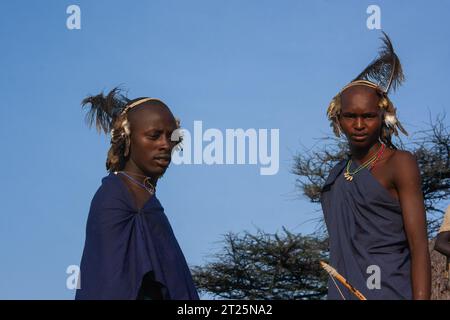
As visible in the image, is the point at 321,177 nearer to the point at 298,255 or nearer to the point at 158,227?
the point at 298,255

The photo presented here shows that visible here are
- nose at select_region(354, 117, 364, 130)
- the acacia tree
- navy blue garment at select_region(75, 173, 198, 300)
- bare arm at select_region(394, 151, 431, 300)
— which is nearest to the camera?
navy blue garment at select_region(75, 173, 198, 300)

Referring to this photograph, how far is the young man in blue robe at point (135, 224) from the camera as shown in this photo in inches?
215

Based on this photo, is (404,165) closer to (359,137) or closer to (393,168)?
(393,168)

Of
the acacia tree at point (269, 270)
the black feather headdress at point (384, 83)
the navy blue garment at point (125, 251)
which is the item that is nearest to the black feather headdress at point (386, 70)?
the black feather headdress at point (384, 83)

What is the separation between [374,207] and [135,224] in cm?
143

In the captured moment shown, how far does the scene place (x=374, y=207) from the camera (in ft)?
19.4

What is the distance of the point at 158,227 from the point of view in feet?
18.9

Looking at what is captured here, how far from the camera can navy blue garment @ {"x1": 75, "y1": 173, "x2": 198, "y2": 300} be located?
17.8 feet

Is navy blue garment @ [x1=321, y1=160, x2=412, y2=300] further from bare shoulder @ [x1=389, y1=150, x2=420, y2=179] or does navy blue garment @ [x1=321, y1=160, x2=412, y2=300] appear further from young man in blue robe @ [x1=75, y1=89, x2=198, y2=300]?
young man in blue robe @ [x1=75, y1=89, x2=198, y2=300]

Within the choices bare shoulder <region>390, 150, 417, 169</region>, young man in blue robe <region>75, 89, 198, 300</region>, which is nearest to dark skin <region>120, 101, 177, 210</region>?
young man in blue robe <region>75, 89, 198, 300</region>

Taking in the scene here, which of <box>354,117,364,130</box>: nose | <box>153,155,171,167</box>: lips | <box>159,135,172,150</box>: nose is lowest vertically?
<box>153,155,171,167</box>: lips
